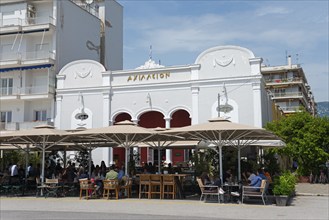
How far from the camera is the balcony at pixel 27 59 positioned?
34281 mm

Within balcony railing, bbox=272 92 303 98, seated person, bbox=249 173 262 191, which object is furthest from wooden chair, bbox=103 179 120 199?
balcony railing, bbox=272 92 303 98

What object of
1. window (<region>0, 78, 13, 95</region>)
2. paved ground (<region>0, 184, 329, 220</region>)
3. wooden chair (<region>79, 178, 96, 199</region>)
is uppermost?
window (<region>0, 78, 13, 95</region>)

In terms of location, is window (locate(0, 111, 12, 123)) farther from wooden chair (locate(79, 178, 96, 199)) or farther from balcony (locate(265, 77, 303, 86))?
balcony (locate(265, 77, 303, 86))

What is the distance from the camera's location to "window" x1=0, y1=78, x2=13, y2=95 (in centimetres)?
3566

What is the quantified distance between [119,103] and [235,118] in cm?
841

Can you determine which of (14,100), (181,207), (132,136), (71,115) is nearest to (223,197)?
(181,207)

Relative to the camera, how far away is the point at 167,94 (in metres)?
28.7

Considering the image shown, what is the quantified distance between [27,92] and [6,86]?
251 cm

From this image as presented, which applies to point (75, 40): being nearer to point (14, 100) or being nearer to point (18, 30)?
point (18, 30)

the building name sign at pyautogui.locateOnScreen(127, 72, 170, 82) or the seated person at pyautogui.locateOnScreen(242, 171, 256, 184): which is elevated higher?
the building name sign at pyautogui.locateOnScreen(127, 72, 170, 82)

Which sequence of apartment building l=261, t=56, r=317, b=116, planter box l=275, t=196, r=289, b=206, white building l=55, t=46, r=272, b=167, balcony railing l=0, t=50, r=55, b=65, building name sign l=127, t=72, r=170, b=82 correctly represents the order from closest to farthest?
planter box l=275, t=196, r=289, b=206 < white building l=55, t=46, r=272, b=167 < building name sign l=127, t=72, r=170, b=82 < balcony railing l=0, t=50, r=55, b=65 < apartment building l=261, t=56, r=317, b=116

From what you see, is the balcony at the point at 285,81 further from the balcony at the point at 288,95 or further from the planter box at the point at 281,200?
the planter box at the point at 281,200

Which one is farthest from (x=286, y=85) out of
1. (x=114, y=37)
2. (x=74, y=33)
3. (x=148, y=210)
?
(x=148, y=210)

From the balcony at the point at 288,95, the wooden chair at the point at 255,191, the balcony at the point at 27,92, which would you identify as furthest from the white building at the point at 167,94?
the balcony at the point at 288,95
